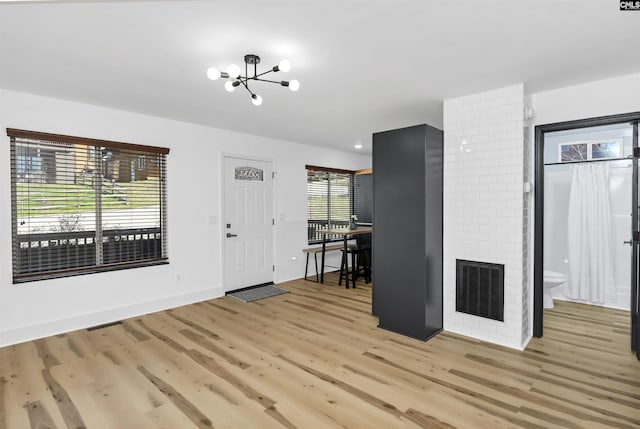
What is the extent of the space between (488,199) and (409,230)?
32.9 inches

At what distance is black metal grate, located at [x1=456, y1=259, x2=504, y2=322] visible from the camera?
333cm

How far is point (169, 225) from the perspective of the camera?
452cm

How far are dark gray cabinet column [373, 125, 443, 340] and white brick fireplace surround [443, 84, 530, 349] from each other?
5.2 inches

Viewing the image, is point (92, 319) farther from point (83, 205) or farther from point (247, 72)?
point (247, 72)

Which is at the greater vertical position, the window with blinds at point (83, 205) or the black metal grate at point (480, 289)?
the window with blinds at point (83, 205)

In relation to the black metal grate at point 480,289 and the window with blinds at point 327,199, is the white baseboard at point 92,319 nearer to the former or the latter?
the window with blinds at point 327,199

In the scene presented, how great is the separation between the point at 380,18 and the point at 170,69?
1.81 metres

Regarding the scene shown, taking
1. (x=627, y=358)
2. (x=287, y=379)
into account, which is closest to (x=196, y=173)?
(x=287, y=379)

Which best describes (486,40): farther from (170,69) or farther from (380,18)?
(170,69)

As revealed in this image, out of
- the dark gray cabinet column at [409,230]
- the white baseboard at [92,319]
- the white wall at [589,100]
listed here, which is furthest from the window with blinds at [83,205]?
the white wall at [589,100]

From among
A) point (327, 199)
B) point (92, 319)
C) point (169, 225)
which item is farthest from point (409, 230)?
point (92, 319)

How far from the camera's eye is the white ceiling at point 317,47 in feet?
6.69

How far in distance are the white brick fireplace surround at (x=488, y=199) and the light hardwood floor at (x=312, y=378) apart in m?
0.25

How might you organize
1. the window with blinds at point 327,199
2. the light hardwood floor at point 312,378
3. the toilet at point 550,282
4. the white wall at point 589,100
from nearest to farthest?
the light hardwood floor at point 312,378 < the white wall at point 589,100 < the toilet at point 550,282 < the window with blinds at point 327,199
